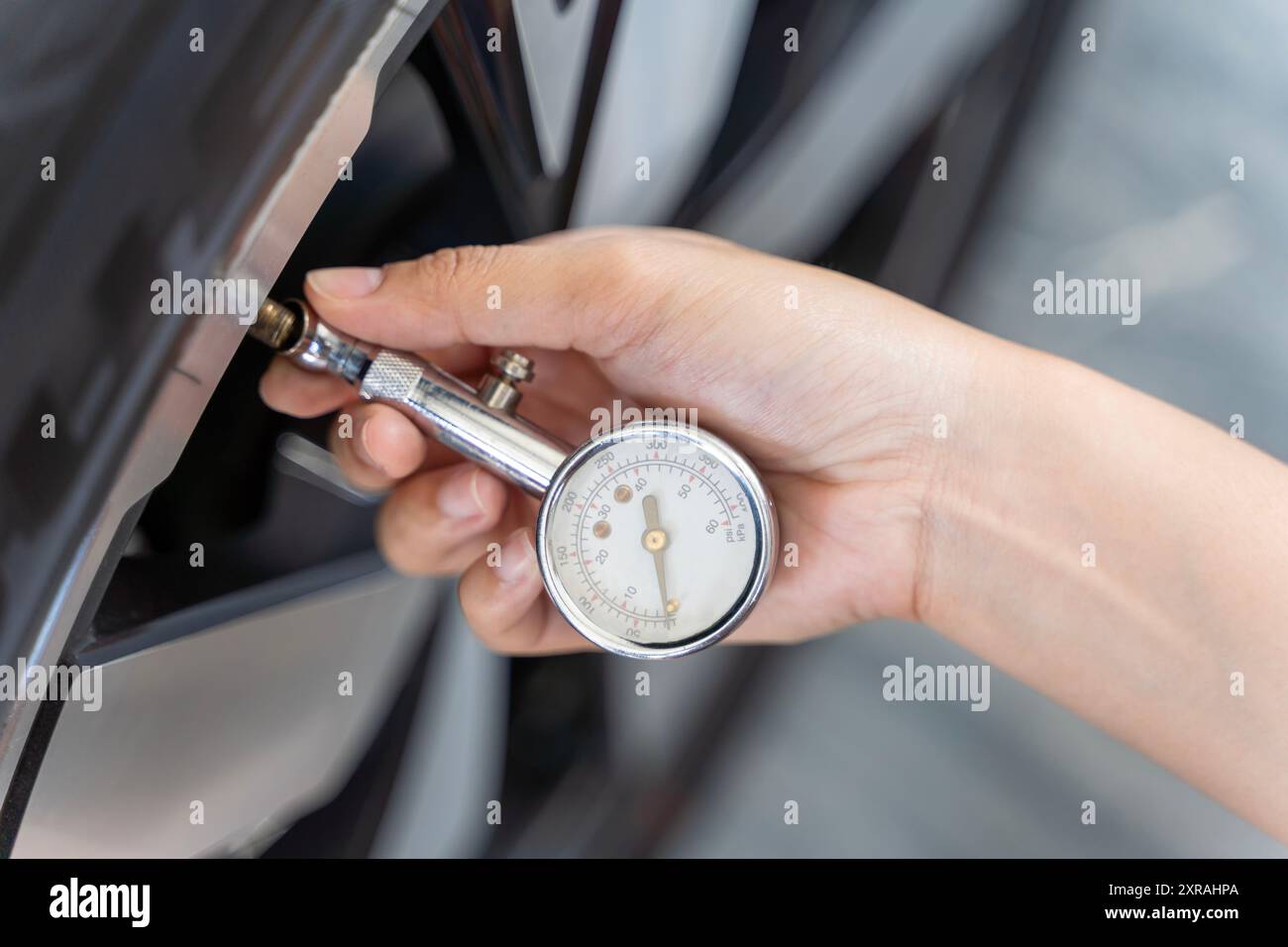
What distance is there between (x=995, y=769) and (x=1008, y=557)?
24.4 inches

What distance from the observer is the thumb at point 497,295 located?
2.47 ft

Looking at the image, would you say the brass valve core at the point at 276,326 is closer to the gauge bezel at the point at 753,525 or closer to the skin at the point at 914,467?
the skin at the point at 914,467

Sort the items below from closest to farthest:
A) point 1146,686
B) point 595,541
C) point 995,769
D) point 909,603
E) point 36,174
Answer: point 36,174 < point 595,541 < point 1146,686 < point 909,603 < point 995,769

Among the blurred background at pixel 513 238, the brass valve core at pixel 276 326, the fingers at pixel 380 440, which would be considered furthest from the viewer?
the fingers at pixel 380 440

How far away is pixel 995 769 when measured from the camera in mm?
1382

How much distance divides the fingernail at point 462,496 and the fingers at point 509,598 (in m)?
0.04

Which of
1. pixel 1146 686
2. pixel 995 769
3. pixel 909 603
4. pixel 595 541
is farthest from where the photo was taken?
pixel 995 769

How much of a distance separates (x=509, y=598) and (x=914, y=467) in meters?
0.37

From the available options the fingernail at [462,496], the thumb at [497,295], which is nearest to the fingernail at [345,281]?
the thumb at [497,295]

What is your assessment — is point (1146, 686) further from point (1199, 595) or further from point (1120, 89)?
point (1120, 89)

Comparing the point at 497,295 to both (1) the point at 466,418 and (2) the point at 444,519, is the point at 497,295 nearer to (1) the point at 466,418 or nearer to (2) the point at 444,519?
(1) the point at 466,418

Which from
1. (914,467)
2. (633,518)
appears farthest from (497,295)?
(914,467)

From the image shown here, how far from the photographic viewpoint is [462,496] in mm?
858
